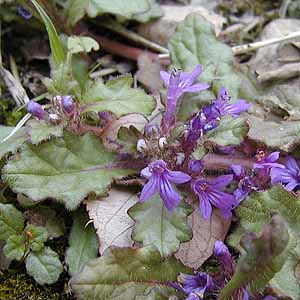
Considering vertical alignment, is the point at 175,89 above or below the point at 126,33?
above

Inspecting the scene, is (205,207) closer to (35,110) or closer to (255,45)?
(35,110)

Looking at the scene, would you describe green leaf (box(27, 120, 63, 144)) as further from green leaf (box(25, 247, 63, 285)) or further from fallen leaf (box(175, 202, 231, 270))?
fallen leaf (box(175, 202, 231, 270))

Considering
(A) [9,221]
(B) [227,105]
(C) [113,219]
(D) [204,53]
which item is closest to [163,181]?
(C) [113,219]

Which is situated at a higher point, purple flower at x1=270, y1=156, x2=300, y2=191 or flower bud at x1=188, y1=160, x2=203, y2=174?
flower bud at x1=188, y1=160, x2=203, y2=174

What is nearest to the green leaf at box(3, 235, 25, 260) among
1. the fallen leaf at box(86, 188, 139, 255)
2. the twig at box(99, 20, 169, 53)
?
the fallen leaf at box(86, 188, 139, 255)

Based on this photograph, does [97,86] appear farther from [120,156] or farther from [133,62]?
[133,62]

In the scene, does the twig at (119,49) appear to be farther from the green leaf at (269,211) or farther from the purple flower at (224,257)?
the purple flower at (224,257)
